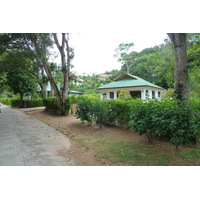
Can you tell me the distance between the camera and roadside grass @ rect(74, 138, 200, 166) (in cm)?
327

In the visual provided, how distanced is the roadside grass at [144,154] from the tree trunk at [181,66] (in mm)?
1546

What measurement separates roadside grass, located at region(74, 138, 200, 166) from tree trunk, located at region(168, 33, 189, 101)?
5.07 feet

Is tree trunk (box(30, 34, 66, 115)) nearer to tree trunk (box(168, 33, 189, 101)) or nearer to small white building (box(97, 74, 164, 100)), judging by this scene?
small white building (box(97, 74, 164, 100))

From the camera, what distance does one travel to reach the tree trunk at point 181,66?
4555 mm

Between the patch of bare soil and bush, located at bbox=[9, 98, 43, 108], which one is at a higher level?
bush, located at bbox=[9, 98, 43, 108]

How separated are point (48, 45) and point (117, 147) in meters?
8.54

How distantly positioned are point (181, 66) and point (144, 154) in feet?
8.98

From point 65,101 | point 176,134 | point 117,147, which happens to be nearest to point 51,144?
point 117,147

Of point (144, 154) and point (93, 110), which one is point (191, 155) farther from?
point (93, 110)

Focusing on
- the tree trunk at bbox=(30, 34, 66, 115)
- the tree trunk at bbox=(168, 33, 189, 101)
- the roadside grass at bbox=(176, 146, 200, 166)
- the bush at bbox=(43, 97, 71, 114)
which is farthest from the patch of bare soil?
the tree trunk at bbox=(30, 34, 66, 115)

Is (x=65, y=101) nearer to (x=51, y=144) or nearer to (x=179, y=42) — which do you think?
(x=51, y=144)

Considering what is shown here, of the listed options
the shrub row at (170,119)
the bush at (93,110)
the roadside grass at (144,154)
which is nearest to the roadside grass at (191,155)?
the roadside grass at (144,154)

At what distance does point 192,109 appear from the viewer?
10.4 ft

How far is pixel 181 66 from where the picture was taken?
459 cm
